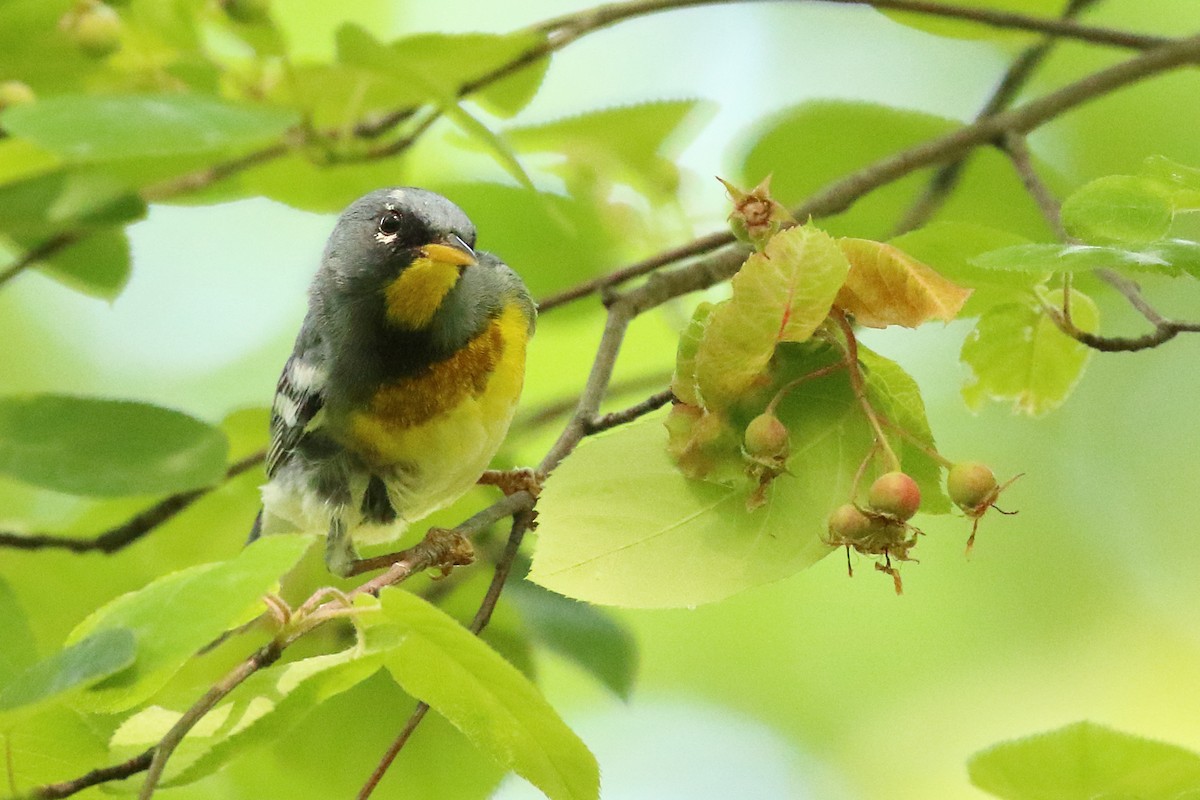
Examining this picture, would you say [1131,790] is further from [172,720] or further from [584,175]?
[584,175]

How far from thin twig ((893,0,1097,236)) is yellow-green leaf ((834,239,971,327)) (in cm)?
108

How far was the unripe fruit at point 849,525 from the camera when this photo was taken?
1066 millimetres

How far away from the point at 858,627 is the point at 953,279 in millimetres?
3367

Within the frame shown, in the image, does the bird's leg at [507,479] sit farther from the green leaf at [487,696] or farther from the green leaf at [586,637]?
the green leaf at [487,696]

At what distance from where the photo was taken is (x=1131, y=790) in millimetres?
1066

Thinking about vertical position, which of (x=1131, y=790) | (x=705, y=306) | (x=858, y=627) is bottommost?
(x=858, y=627)

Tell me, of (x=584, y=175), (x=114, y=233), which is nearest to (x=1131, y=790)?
(x=584, y=175)

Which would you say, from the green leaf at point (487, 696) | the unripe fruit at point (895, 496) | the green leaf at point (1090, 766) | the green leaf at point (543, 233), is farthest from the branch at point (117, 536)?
the green leaf at point (1090, 766)

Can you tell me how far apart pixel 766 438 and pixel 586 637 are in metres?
0.90

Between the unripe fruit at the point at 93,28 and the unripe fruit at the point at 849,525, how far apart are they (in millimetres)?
1329

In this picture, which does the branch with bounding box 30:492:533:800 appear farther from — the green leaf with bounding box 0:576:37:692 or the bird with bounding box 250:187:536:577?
the bird with bounding box 250:187:536:577

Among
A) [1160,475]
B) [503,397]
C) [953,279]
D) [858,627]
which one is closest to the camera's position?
[953,279]

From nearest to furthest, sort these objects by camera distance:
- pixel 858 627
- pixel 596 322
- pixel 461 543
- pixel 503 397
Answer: pixel 461 543, pixel 503 397, pixel 596 322, pixel 858 627

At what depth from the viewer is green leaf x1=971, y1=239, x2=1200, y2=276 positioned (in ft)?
3.34
